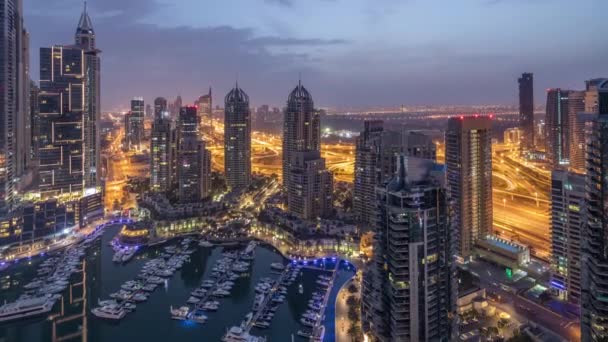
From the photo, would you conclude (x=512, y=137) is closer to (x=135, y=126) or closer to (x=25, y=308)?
(x=135, y=126)

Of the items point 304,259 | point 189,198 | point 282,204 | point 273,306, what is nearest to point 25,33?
point 189,198

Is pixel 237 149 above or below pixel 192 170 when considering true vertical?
above

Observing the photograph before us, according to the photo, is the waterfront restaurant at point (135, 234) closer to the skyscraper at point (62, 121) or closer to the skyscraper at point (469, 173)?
the skyscraper at point (62, 121)

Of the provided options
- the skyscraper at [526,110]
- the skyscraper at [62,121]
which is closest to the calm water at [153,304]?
the skyscraper at [62,121]

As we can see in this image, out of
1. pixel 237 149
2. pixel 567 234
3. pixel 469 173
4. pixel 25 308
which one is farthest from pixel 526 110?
pixel 25 308

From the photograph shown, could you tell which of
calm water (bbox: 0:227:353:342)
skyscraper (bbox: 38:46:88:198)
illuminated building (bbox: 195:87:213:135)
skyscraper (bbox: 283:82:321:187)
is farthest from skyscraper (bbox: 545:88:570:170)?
illuminated building (bbox: 195:87:213:135)

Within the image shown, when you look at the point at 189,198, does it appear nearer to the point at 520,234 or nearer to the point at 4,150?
the point at 4,150

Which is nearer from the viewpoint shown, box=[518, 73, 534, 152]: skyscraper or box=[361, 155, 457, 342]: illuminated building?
box=[361, 155, 457, 342]: illuminated building

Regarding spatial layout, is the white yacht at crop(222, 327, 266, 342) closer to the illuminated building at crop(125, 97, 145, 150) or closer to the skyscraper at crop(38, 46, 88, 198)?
the skyscraper at crop(38, 46, 88, 198)
